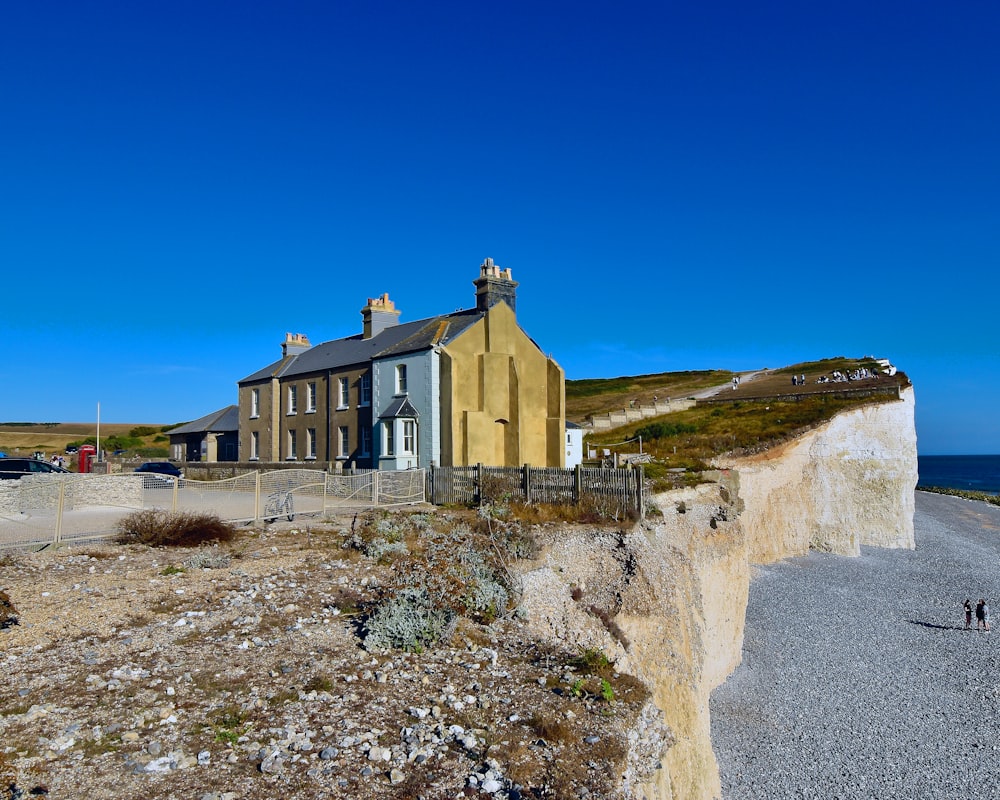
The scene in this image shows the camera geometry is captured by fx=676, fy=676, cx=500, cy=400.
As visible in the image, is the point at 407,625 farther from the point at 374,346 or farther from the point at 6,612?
the point at 374,346

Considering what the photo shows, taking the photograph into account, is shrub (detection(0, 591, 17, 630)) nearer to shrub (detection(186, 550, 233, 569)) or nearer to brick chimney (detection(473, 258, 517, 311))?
shrub (detection(186, 550, 233, 569))

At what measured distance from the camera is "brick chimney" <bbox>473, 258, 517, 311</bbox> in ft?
107

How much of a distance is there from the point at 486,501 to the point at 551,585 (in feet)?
28.5

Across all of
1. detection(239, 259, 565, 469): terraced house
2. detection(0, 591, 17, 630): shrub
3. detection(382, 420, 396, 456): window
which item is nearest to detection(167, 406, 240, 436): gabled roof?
detection(239, 259, 565, 469): terraced house

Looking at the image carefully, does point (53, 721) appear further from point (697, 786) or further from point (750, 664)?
point (750, 664)

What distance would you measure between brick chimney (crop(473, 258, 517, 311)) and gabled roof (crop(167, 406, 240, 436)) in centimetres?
2147

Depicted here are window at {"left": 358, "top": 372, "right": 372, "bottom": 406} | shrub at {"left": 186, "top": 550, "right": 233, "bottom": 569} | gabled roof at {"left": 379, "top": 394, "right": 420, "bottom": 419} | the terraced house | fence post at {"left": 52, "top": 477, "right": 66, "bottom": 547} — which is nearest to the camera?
shrub at {"left": 186, "top": 550, "right": 233, "bottom": 569}

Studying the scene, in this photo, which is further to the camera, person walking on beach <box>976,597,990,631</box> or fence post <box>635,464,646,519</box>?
person walking on beach <box>976,597,990,631</box>

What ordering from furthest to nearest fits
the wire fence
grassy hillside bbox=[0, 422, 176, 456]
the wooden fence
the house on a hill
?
grassy hillside bbox=[0, 422, 176, 456]
the house on a hill
the wooden fence
the wire fence

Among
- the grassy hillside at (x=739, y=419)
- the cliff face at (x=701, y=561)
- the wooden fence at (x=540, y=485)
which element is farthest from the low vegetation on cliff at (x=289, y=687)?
the grassy hillside at (x=739, y=419)

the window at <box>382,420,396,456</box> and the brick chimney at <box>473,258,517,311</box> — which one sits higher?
the brick chimney at <box>473,258,517,311</box>

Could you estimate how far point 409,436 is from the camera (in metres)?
31.6

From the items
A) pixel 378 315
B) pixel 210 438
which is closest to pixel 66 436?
pixel 210 438

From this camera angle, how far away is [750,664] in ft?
76.1
